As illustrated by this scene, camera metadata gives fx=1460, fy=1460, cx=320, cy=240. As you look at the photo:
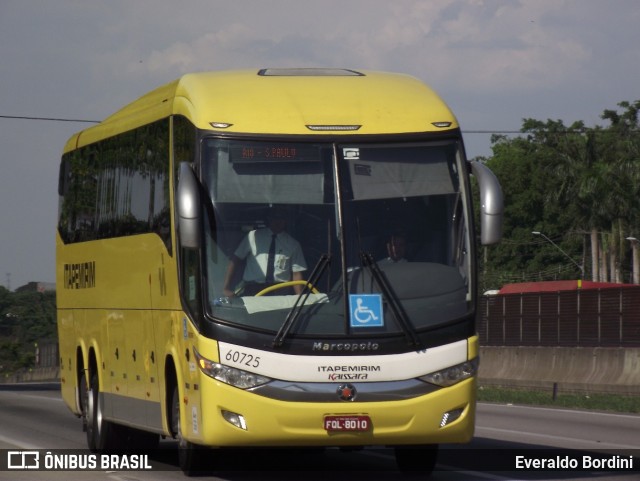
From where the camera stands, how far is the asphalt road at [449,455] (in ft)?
46.3

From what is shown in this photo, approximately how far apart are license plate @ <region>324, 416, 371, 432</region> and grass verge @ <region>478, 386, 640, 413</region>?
16545mm

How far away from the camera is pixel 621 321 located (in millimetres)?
35938

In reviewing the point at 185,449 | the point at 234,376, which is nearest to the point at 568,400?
the point at 185,449

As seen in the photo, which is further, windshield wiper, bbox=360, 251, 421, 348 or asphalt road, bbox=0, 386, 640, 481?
asphalt road, bbox=0, 386, 640, 481

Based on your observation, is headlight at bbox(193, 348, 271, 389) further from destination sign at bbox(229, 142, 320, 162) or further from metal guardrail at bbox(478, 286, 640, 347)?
metal guardrail at bbox(478, 286, 640, 347)

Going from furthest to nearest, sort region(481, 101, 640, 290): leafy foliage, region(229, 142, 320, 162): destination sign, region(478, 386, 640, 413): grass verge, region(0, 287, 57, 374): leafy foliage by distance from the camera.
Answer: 1. region(0, 287, 57, 374): leafy foliage
2. region(481, 101, 640, 290): leafy foliage
3. region(478, 386, 640, 413): grass verge
4. region(229, 142, 320, 162): destination sign

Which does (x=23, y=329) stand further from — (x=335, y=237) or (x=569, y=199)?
(x=335, y=237)

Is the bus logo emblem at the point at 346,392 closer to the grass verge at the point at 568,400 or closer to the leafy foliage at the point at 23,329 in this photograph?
the grass verge at the point at 568,400

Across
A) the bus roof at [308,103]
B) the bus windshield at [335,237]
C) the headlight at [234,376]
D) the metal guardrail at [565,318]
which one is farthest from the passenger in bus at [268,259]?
the metal guardrail at [565,318]

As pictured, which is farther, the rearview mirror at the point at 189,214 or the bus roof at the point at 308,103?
the bus roof at the point at 308,103

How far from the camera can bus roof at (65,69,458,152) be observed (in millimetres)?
13141

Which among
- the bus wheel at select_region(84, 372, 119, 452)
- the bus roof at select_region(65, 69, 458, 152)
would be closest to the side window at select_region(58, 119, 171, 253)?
the bus roof at select_region(65, 69, 458, 152)

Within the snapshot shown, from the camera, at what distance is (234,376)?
1234 centimetres

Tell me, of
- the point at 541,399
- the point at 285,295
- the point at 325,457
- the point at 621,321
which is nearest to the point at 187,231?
the point at 285,295
